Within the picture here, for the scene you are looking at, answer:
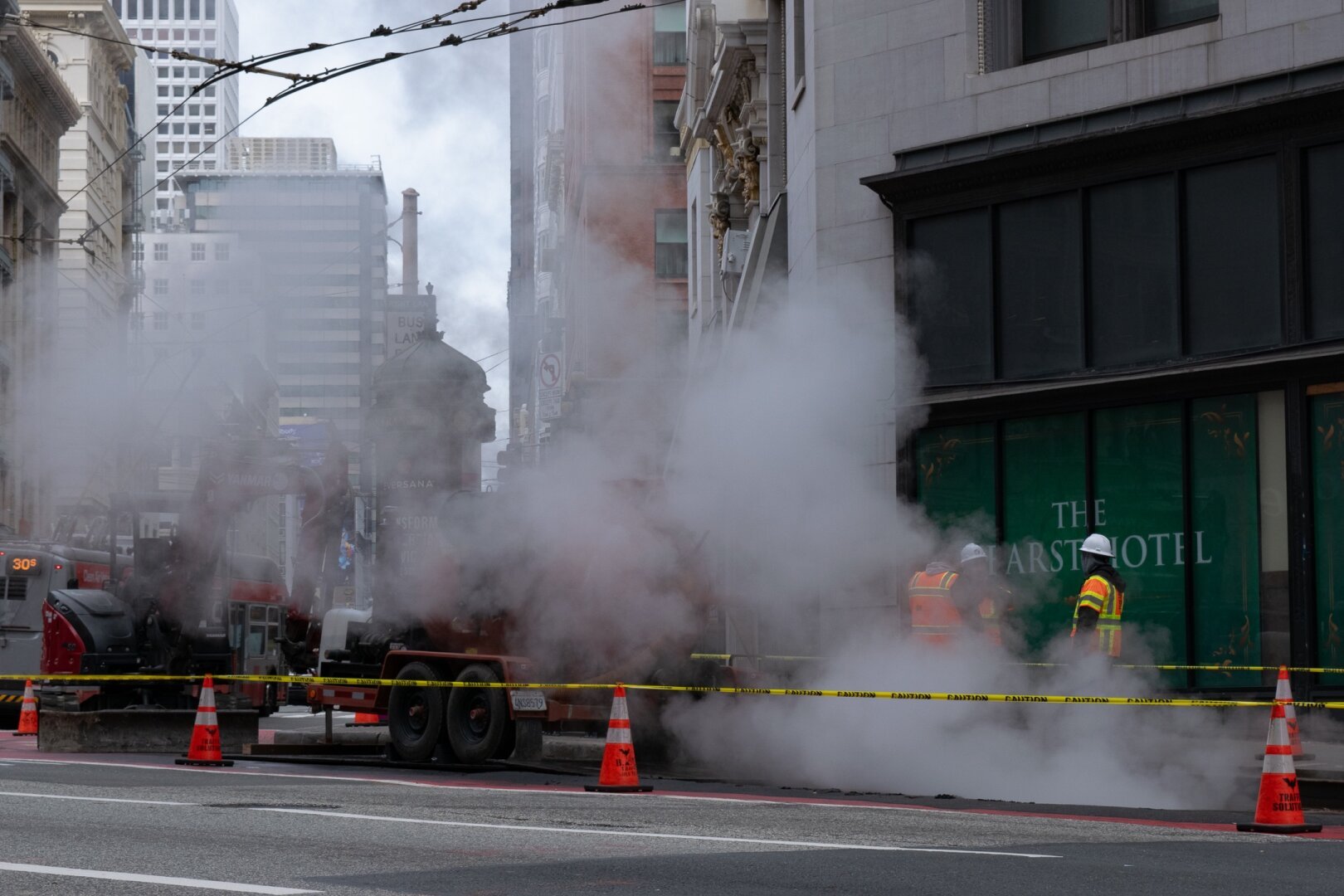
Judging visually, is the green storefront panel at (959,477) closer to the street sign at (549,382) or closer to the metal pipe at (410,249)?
the metal pipe at (410,249)

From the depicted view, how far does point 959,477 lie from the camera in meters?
17.6

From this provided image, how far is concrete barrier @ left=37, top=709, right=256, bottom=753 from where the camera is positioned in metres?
17.1

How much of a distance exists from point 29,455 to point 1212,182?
70.0 feet

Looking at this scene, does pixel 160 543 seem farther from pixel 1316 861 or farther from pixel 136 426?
pixel 1316 861

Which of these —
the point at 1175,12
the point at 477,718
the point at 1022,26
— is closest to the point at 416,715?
the point at 477,718

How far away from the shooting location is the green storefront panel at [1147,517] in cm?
1590

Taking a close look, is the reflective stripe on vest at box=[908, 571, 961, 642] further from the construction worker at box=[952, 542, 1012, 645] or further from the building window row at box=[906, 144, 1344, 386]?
the building window row at box=[906, 144, 1344, 386]

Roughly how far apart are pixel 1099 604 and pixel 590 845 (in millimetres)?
5069

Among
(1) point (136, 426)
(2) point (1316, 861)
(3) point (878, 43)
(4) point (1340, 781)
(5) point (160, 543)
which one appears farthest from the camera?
(1) point (136, 426)

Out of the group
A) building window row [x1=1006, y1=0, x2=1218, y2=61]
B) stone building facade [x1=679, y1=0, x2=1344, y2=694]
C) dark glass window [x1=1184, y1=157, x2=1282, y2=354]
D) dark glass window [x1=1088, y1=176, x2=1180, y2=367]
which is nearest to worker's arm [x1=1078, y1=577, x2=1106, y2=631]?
stone building facade [x1=679, y1=0, x2=1344, y2=694]

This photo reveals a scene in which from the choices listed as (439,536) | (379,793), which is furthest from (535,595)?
(379,793)

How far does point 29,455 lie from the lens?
30438 mm

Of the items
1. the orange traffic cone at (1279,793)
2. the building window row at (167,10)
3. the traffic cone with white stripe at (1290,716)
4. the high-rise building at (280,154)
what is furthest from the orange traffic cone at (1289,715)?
the building window row at (167,10)

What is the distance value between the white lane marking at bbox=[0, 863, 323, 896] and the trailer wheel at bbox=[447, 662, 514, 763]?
702cm
